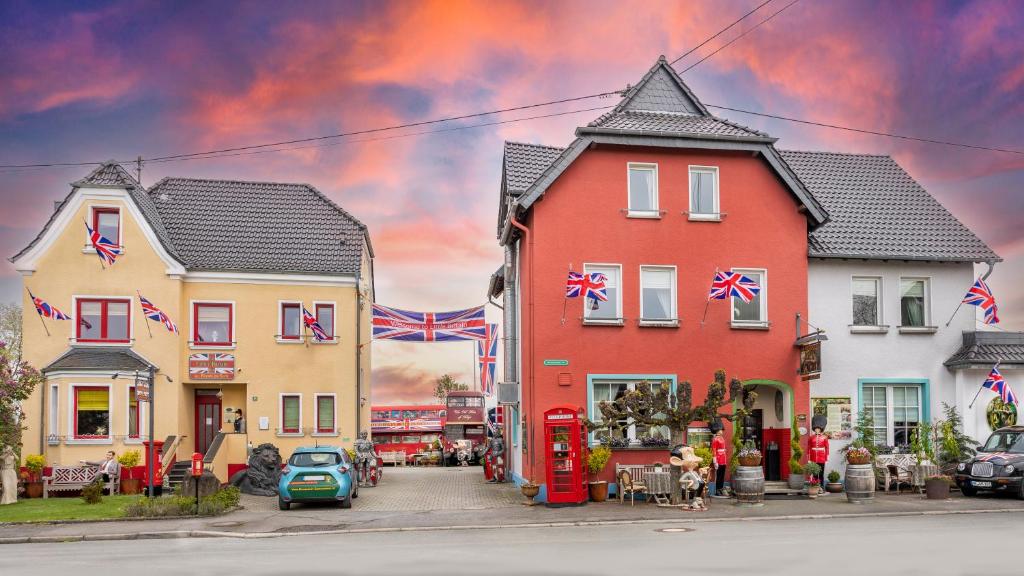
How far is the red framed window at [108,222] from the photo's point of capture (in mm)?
31406

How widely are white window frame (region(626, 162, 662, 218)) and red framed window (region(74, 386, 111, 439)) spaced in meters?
17.6

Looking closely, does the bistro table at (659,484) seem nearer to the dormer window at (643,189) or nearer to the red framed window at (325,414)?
the dormer window at (643,189)

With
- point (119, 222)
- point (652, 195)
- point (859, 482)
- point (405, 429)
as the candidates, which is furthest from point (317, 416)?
point (405, 429)

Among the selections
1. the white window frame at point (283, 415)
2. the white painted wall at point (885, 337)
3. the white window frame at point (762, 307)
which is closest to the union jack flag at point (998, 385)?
the white painted wall at point (885, 337)

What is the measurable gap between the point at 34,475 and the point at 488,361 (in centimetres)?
1550

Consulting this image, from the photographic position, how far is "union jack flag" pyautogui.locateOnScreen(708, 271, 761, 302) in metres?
24.2

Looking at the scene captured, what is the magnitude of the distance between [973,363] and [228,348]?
23.2 meters

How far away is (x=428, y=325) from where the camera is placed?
1284 inches

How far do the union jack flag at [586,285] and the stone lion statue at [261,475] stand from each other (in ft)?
35.6

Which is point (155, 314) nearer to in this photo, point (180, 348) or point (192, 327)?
point (180, 348)

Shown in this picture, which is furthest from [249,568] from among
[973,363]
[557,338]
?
[973,363]

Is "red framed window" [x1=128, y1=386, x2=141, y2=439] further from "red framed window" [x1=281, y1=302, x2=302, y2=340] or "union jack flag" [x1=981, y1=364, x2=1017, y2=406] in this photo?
"union jack flag" [x1=981, y1=364, x2=1017, y2=406]

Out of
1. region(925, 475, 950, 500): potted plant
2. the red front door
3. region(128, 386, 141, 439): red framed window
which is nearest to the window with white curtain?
region(925, 475, 950, 500): potted plant

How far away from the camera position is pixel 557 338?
2519cm
